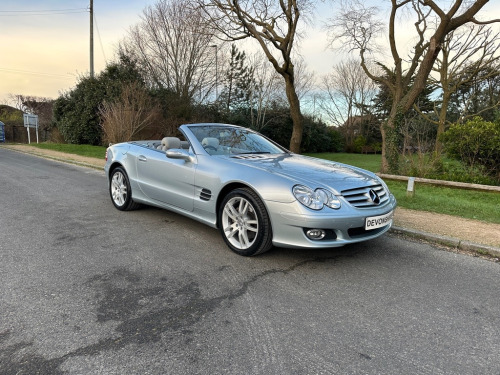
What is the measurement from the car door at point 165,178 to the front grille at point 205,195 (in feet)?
0.62

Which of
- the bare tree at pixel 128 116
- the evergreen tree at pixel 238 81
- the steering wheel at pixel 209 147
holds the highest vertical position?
the evergreen tree at pixel 238 81

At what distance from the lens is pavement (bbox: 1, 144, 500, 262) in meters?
4.21

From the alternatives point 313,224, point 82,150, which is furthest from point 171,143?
point 82,150

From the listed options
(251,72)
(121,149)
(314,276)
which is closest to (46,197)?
(121,149)

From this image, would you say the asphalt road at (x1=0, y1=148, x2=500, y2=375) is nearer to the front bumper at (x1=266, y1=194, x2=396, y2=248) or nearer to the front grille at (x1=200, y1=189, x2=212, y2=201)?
the front bumper at (x1=266, y1=194, x2=396, y2=248)

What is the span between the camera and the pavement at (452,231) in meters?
4.21

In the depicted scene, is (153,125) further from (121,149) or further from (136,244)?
(136,244)

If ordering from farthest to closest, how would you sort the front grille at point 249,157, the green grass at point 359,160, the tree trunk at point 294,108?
1. the green grass at point 359,160
2. the tree trunk at point 294,108
3. the front grille at point 249,157

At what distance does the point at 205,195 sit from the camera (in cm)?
401

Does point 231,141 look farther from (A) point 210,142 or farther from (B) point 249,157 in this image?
(B) point 249,157

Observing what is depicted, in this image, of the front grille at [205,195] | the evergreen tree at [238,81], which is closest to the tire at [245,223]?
the front grille at [205,195]

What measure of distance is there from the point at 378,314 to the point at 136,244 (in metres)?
2.82

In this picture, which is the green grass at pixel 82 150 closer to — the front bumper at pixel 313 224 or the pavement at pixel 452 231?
the pavement at pixel 452 231

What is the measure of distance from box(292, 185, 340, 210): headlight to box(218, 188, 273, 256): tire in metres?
0.41
